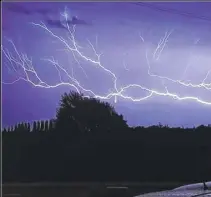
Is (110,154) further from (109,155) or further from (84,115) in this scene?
(84,115)

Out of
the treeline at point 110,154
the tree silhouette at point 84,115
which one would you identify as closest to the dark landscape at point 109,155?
the treeline at point 110,154

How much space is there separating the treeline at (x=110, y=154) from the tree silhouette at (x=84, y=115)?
1.74 metres

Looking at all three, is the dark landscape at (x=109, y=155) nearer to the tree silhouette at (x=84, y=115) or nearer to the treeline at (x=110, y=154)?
the treeline at (x=110, y=154)

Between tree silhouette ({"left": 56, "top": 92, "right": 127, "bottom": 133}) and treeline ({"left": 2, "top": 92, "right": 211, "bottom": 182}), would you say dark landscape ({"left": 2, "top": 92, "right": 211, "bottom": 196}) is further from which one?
tree silhouette ({"left": 56, "top": 92, "right": 127, "bottom": 133})

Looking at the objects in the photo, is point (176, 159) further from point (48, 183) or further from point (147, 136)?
point (48, 183)

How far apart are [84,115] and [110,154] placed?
19.6 feet

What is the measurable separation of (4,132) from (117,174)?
19.6 feet

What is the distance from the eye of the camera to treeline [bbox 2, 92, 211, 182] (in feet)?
82.2

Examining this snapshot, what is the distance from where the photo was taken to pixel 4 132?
25.1m

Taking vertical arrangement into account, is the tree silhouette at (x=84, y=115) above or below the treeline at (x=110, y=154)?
above

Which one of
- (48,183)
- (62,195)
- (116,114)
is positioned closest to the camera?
(62,195)

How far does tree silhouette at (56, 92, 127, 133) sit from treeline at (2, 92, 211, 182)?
5.69ft

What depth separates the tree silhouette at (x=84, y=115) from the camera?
28.0 meters

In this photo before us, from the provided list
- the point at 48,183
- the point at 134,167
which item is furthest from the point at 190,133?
the point at 48,183
